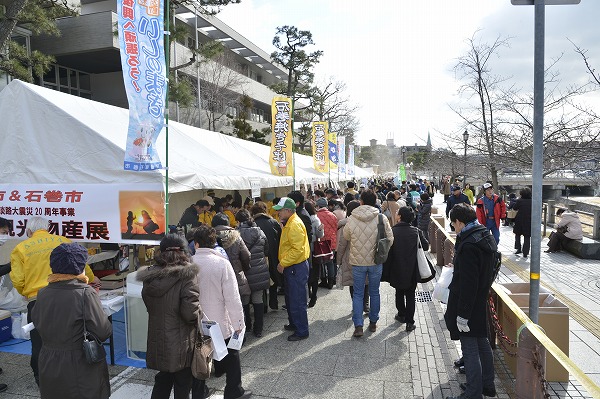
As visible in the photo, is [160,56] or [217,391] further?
[160,56]

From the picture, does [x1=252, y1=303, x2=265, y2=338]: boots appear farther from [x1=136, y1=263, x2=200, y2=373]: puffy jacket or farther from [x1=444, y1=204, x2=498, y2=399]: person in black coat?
[x1=444, y1=204, x2=498, y2=399]: person in black coat

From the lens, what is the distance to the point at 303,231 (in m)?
4.82

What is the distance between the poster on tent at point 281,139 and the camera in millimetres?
9773

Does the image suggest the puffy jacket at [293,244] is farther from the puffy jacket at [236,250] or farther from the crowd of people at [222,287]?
the puffy jacket at [236,250]

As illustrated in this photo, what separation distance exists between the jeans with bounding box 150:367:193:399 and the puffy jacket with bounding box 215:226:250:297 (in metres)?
1.63

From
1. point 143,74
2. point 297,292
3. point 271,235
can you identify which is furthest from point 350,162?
point 143,74

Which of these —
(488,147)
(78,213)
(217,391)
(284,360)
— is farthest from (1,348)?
(488,147)

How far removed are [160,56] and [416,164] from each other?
6555 centimetres

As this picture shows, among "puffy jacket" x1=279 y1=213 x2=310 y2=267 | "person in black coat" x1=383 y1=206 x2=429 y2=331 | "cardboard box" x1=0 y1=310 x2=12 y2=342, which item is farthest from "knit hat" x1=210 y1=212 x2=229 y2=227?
"cardboard box" x1=0 y1=310 x2=12 y2=342

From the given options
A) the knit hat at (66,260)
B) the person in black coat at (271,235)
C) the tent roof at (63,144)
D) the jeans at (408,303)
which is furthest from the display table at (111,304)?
the jeans at (408,303)

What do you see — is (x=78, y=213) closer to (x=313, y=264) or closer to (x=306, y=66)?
(x=313, y=264)

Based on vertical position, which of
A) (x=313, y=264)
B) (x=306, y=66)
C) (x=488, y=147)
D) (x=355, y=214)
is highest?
(x=306, y=66)

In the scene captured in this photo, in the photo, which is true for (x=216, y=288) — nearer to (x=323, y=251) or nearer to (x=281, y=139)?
(x=323, y=251)

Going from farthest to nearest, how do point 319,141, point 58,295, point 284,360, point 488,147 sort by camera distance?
point 319,141, point 488,147, point 284,360, point 58,295
